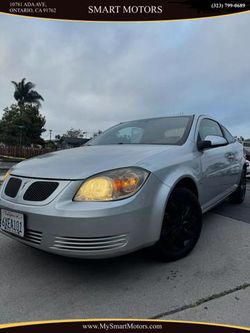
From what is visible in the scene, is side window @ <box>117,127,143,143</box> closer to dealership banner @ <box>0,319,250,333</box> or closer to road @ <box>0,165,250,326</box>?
road @ <box>0,165,250,326</box>

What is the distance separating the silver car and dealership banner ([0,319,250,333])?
0.44 meters

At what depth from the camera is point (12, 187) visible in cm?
252

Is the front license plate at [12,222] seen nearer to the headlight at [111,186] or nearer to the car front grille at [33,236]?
the car front grille at [33,236]

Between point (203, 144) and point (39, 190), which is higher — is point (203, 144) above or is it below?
above

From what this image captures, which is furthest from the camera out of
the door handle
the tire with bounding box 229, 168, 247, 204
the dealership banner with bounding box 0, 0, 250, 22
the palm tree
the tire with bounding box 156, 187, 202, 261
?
the palm tree

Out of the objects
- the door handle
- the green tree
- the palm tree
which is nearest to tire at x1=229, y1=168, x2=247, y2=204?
the door handle

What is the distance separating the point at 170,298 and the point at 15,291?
1.15 m

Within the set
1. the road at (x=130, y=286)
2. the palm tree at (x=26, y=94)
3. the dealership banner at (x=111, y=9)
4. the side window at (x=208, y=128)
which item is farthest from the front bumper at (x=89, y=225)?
the palm tree at (x=26, y=94)

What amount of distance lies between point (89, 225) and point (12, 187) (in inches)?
35.3

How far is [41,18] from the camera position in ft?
12.6

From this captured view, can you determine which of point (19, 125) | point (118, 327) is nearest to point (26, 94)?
point (19, 125)

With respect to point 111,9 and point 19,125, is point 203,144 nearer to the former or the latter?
point 111,9

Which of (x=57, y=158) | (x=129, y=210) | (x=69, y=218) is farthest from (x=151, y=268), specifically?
(x=57, y=158)

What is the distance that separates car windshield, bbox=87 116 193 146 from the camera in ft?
10.4
